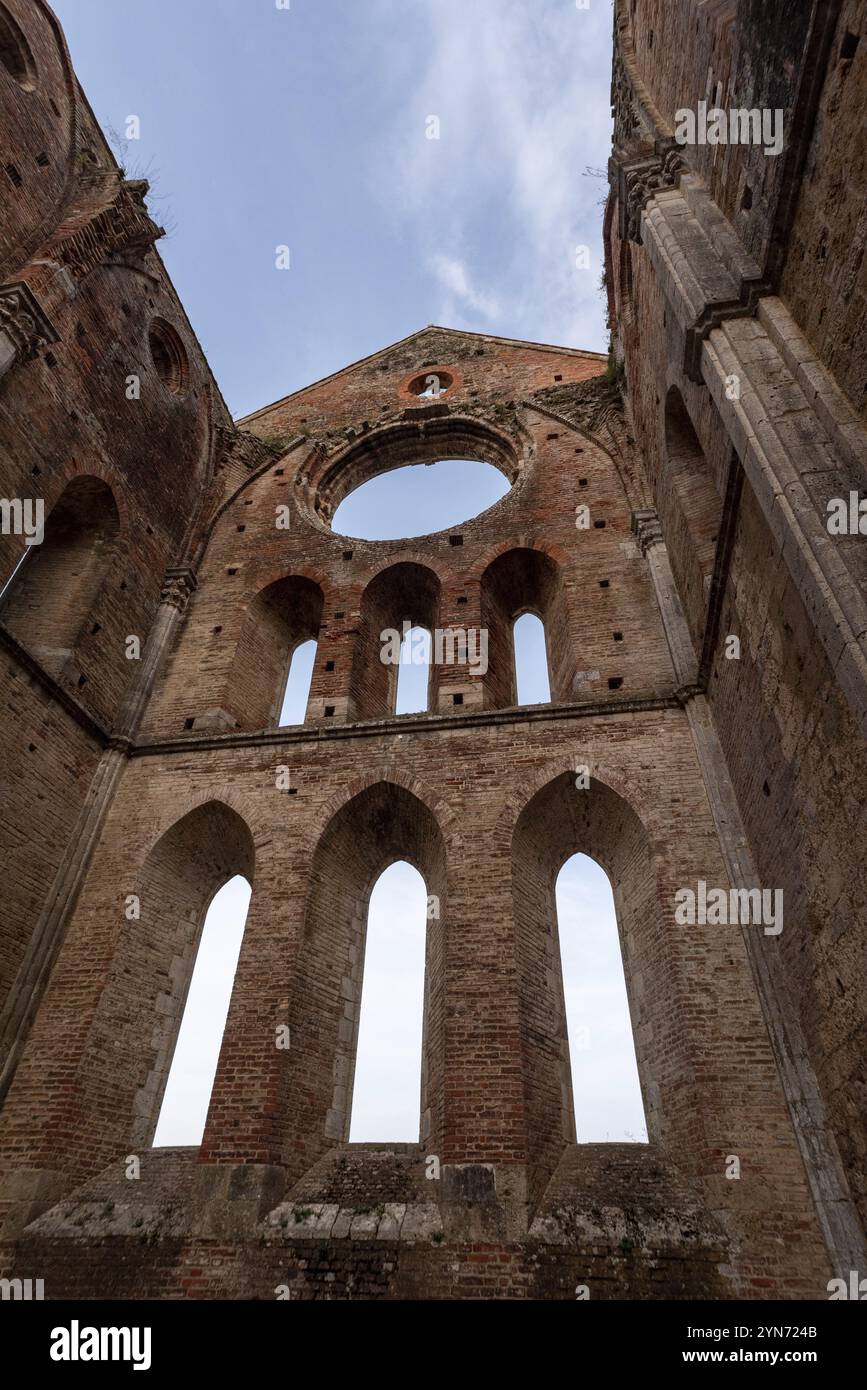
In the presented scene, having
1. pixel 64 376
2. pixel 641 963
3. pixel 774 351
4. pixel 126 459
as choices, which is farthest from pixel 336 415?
pixel 641 963

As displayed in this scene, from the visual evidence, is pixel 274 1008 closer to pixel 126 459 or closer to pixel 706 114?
pixel 126 459

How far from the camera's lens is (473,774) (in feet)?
27.6

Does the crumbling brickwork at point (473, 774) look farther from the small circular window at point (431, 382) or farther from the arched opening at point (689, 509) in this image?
the small circular window at point (431, 382)

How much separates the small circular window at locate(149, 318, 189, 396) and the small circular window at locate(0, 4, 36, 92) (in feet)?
11.7

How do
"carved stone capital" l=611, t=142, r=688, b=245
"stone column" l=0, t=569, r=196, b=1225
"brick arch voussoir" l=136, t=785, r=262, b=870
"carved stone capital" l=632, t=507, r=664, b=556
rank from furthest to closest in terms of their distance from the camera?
"carved stone capital" l=632, t=507, r=664, b=556
"brick arch voussoir" l=136, t=785, r=262, b=870
"carved stone capital" l=611, t=142, r=688, b=245
"stone column" l=0, t=569, r=196, b=1225

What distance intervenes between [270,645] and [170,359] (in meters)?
6.05

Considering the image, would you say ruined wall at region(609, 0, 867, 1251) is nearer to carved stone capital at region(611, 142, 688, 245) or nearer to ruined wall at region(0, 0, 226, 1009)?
carved stone capital at region(611, 142, 688, 245)

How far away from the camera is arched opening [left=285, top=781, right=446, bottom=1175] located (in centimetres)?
696

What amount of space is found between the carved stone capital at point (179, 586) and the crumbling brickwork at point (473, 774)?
5cm

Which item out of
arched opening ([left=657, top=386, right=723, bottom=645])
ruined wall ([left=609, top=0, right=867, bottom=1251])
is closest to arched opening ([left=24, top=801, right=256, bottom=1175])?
ruined wall ([left=609, top=0, right=867, bottom=1251])

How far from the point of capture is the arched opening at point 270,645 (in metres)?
10.8

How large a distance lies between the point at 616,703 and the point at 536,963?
3.06 m

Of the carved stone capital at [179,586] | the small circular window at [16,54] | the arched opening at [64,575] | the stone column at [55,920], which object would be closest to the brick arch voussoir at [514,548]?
the carved stone capital at [179,586]
